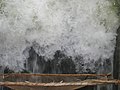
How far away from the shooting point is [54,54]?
2.44 m

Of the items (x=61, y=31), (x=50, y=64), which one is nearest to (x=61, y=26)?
(x=61, y=31)

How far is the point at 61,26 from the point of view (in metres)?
2.38

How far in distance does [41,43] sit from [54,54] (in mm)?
186

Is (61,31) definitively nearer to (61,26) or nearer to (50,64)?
(61,26)

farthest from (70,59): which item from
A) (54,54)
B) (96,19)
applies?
(96,19)

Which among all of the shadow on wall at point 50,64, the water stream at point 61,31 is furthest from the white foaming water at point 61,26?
the shadow on wall at point 50,64

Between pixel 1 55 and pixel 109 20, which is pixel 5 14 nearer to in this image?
pixel 1 55

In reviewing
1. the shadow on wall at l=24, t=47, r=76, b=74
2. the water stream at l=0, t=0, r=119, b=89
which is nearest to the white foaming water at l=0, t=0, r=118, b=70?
the water stream at l=0, t=0, r=119, b=89

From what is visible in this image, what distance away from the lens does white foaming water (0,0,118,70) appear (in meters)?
2.36

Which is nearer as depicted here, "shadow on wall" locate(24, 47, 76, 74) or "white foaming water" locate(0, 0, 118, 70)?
"white foaming water" locate(0, 0, 118, 70)

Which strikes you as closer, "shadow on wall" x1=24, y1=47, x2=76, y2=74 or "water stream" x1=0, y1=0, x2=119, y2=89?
"water stream" x1=0, y1=0, x2=119, y2=89

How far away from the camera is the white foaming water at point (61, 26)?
2.36 metres

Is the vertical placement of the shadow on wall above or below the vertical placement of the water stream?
below

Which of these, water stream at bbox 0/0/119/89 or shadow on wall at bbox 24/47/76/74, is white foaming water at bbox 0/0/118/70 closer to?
water stream at bbox 0/0/119/89
